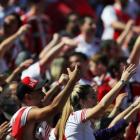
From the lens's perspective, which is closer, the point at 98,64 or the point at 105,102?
the point at 105,102

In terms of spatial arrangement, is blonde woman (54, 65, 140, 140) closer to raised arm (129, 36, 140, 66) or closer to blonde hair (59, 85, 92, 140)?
blonde hair (59, 85, 92, 140)

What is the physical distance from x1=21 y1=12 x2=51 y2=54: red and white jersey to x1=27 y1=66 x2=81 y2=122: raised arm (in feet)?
16.9

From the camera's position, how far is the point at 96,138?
6477mm

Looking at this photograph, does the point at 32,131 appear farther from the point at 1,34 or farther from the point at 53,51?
the point at 1,34

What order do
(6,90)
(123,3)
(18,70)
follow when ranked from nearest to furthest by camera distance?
(6,90) < (18,70) < (123,3)

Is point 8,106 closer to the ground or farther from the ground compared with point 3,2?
closer to the ground

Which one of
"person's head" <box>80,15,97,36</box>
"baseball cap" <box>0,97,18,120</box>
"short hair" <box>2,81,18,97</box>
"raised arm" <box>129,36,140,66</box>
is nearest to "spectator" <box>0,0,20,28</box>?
"person's head" <box>80,15,97,36</box>

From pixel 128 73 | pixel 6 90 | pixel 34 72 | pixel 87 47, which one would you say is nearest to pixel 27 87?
pixel 128 73

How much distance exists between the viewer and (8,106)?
634 cm

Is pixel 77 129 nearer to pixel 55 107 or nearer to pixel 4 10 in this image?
pixel 55 107

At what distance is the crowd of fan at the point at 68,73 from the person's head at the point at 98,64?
0.05ft

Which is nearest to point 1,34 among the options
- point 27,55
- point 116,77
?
point 27,55

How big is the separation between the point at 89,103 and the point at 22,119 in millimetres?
1034

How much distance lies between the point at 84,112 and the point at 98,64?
3.69 metres
